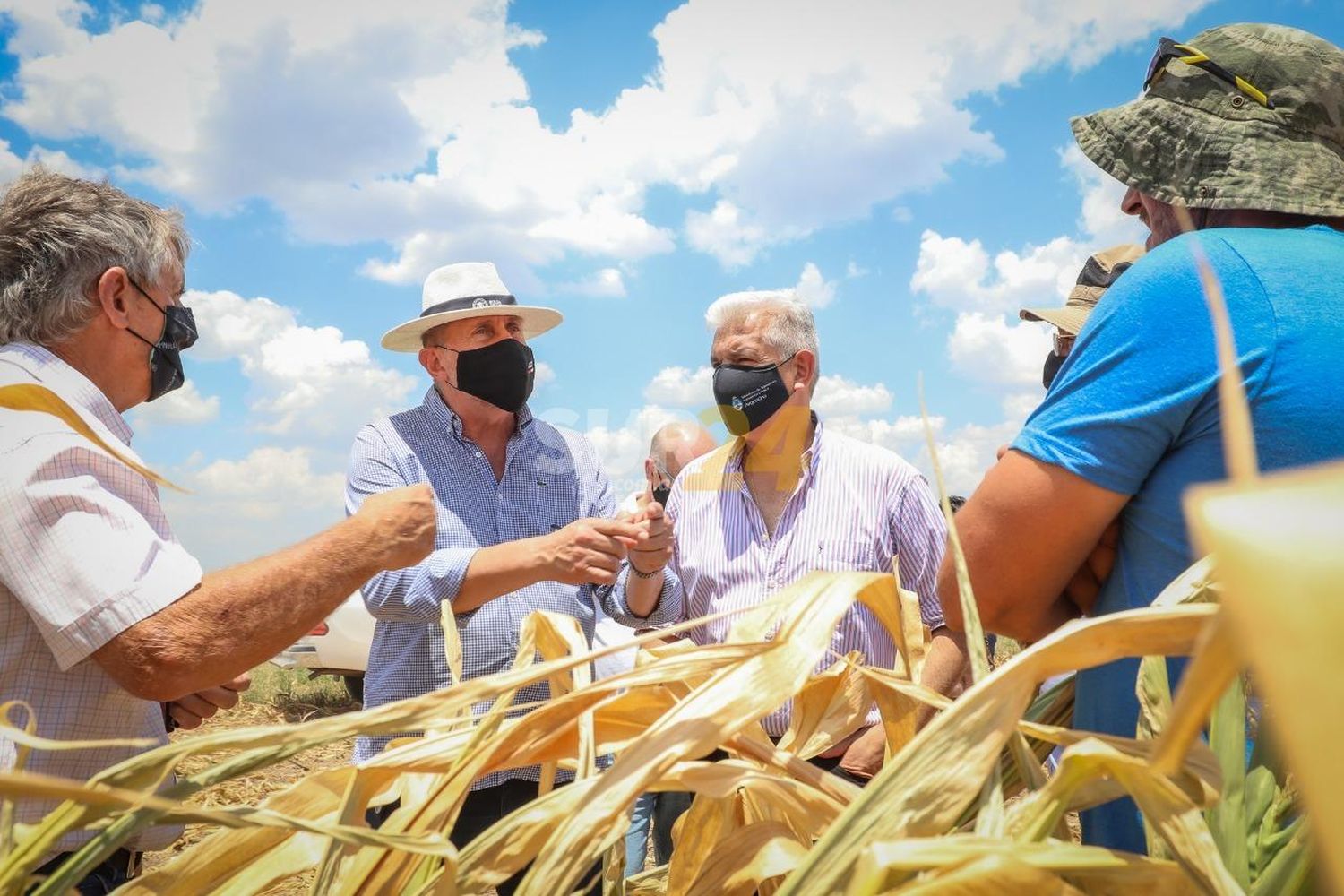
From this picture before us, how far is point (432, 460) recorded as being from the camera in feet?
9.73

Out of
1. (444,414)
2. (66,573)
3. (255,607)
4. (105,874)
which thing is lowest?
(105,874)

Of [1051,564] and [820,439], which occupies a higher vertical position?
[820,439]

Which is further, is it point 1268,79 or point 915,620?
point 1268,79

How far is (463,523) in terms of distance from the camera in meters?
2.91

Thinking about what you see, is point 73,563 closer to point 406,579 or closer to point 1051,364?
point 406,579

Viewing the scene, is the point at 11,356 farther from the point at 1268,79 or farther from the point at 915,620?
the point at 1268,79

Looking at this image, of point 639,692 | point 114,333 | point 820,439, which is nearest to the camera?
point 639,692

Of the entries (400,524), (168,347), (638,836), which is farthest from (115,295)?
(638,836)

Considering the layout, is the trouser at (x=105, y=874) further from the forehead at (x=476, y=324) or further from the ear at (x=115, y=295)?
the forehead at (x=476, y=324)

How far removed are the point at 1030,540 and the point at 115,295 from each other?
1.80 metres

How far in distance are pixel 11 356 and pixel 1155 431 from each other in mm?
1842

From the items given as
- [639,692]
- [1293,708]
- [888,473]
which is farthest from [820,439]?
[1293,708]

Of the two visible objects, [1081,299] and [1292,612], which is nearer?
[1292,612]

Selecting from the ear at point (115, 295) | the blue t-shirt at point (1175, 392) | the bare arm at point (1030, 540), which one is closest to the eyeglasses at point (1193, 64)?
the blue t-shirt at point (1175, 392)
